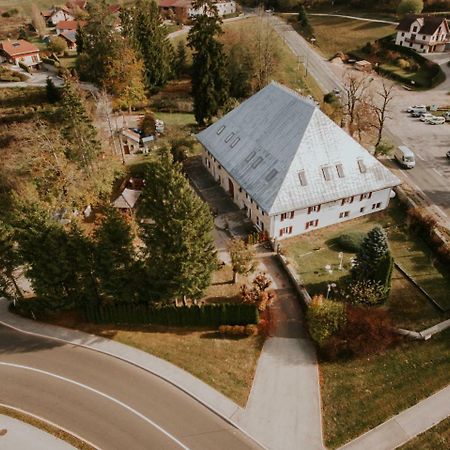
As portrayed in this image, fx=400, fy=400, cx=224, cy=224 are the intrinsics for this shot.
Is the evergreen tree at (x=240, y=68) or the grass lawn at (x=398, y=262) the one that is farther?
the evergreen tree at (x=240, y=68)

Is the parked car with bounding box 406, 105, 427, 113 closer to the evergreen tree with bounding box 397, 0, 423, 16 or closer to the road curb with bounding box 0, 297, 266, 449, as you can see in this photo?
the evergreen tree with bounding box 397, 0, 423, 16

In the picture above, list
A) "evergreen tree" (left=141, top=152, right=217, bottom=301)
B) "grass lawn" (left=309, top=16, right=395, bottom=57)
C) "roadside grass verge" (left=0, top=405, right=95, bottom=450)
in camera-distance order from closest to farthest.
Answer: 1. "roadside grass verge" (left=0, top=405, right=95, bottom=450)
2. "evergreen tree" (left=141, top=152, right=217, bottom=301)
3. "grass lawn" (left=309, top=16, right=395, bottom=57)

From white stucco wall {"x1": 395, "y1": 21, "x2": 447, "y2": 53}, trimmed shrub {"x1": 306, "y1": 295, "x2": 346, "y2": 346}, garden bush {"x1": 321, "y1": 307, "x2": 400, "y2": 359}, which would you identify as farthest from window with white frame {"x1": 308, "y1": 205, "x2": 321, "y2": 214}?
white stucco wall {"x1": 395, "y1": 21, "x2": 447, "y2": 53}

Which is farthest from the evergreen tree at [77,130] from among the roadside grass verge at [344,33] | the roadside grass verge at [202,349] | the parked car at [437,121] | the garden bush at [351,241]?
the roadside grass verge at [344,33]

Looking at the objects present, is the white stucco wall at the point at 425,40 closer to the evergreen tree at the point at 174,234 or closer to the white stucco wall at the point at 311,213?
the white stucco wall at the point at 311,213

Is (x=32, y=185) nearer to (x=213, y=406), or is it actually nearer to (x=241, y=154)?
(x=241, y=154)

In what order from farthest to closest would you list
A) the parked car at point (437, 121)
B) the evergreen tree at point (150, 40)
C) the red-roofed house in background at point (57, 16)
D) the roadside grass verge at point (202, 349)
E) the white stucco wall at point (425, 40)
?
the red-roofed house in background at point (57, 16) → the white stucco wall at point (425, 40) → the evergreen tree at point (150, 40) → the parked car at point (437, 121) → the roadside grass verge at point (202, 349)

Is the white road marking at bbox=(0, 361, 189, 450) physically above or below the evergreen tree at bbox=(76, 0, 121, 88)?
below

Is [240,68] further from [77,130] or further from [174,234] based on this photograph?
[174,234]
